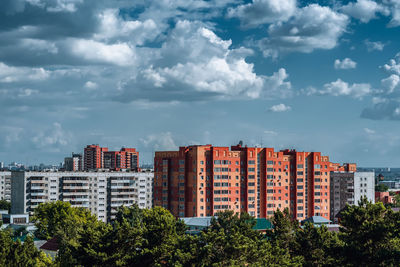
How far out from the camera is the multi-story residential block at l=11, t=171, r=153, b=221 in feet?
400

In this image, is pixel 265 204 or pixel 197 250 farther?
pixel 265 204

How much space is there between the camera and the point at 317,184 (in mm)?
117625

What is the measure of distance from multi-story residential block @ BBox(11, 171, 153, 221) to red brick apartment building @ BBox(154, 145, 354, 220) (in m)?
18.1

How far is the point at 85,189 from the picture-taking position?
125875 mm

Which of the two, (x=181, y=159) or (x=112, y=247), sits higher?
(x=181, y=159)

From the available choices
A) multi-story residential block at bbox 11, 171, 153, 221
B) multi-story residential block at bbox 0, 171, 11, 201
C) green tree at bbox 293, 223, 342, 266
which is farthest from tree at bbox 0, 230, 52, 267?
multi-story residential block at bbox 0, 171, 11, 201

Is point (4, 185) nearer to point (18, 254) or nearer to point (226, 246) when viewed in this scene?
point (18, 254)

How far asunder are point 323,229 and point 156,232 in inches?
594

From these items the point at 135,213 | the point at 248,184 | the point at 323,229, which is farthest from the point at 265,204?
the point at 323,229

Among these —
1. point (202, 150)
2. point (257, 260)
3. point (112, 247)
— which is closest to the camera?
point (257, 260)

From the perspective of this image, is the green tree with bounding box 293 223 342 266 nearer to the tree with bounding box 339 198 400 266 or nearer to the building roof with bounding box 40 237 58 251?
the tree with bounding box 339 198 400 266

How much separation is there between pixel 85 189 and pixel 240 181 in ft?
123

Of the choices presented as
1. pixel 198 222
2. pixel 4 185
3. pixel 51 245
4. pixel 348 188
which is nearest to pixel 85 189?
pixel 198 222

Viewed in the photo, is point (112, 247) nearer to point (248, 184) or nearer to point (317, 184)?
point (248, 184)
